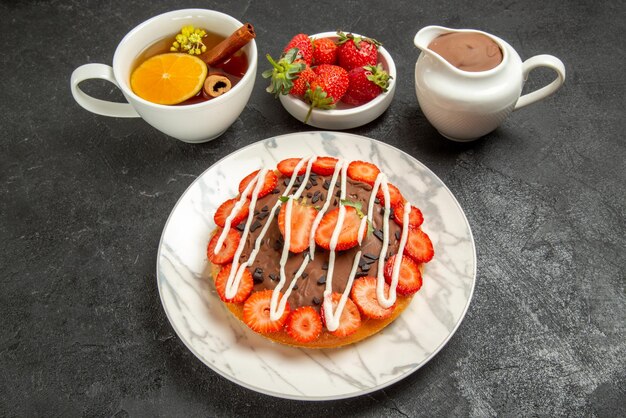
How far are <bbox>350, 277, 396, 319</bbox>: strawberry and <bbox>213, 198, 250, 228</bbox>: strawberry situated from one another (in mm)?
431

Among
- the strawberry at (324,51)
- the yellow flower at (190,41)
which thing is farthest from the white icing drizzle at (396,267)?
the yellow flower at (190,41)

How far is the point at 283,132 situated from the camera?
2336 millimetres

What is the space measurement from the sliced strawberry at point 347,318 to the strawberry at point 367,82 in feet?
2.85

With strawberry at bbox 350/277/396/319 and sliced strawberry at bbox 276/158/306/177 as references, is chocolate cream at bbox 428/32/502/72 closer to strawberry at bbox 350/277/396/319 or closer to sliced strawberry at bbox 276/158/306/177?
sliced strawberry at bbox 276/158/306/177

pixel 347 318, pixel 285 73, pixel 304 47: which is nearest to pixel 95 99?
pixel 285 73

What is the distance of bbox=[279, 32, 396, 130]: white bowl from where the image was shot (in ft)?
7.20

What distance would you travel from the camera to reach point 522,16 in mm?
2619

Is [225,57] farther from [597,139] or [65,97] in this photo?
[597,139]

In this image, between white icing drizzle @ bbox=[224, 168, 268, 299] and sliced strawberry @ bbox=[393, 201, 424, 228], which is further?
sliced strawberry @ bbox=[393, 201, 424, 228]

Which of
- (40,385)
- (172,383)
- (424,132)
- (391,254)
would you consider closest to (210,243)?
(172,383)

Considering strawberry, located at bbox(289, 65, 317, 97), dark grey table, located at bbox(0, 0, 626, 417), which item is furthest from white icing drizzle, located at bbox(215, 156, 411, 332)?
strawberry, located at bbox(289, 65, 317, 97)

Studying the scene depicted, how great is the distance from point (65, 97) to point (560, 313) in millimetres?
2102

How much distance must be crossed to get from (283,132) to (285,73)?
267mm

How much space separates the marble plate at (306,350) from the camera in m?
1.65
